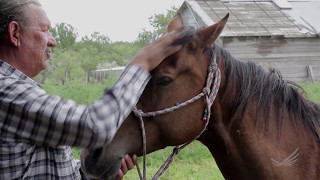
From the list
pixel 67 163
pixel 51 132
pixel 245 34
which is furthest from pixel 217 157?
pixel 245 34

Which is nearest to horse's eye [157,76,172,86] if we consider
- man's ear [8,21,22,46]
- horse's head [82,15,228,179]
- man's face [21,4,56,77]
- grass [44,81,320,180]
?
horse's head [82,15,228,179]

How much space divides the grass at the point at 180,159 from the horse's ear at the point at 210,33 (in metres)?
3.39

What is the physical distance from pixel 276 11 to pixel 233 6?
1.88 metres

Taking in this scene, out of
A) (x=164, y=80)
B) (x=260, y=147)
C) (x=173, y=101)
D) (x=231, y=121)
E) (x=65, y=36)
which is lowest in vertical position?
(x=65, y=36)

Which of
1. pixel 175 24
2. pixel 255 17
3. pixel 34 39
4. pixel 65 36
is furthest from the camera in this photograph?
pixel 65 36

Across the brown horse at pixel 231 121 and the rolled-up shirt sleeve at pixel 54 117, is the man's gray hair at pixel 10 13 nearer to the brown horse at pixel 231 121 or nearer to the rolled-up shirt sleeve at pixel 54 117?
the rolled-up shirt sleeve at pixel 54 117

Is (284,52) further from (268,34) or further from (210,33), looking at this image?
(210,33)

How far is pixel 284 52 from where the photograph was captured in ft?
45.8

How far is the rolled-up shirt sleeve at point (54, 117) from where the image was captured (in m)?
1.23

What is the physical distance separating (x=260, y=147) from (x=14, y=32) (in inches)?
55.0

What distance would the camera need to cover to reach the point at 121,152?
1884 millimetres

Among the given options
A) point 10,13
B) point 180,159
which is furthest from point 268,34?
point 10,13

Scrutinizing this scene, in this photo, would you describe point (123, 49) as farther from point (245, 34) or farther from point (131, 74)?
point (131, 74)

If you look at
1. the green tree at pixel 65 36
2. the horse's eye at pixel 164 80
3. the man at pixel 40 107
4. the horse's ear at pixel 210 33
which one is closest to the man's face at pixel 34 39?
the man at pixel 40 107
